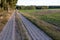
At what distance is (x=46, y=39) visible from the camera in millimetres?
11320

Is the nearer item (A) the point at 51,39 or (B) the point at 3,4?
(A) the point at 51,39

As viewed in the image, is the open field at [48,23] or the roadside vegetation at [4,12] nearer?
the open field at [48,23]

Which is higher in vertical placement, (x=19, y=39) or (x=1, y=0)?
(x=19, y=39)

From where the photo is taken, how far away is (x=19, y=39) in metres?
11.7

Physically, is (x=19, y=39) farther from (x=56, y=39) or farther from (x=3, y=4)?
(x=3, y=4)

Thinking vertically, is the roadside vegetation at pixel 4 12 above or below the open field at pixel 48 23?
below

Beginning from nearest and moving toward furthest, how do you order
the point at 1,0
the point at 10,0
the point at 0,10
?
the point at 1,0
the point at 0,10
the point at 10,0

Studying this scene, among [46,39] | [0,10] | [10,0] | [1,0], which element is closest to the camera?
[46,39]

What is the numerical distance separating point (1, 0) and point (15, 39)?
4089 centimetres

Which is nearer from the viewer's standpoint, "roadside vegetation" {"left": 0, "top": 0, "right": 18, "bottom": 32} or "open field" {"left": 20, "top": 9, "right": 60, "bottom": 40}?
"open field" {"left": 20, "top": 9, "right": 60, "bottom": 40}

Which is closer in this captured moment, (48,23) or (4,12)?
(48,23)

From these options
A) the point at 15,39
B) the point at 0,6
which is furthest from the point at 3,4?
the point at 15,39

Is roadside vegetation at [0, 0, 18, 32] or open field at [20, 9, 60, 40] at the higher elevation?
open field at [20, 9, 60, 40]

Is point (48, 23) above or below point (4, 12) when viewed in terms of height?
above
